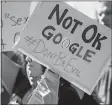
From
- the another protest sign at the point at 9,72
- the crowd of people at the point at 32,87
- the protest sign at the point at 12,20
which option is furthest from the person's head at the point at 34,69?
the another protest sign at the point at 9,72

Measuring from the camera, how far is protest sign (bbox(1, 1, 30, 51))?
9.41ft

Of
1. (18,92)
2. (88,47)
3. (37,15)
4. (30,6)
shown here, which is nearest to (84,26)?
(88,47)

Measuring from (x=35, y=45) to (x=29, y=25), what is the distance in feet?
0.39

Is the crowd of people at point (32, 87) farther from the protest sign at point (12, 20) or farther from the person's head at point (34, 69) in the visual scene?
the protest sign at point (12, 20)

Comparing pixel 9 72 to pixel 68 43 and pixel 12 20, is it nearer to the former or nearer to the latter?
pixel 12 20

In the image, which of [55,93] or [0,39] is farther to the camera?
[0,39]

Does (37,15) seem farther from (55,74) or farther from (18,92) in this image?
(18,92)

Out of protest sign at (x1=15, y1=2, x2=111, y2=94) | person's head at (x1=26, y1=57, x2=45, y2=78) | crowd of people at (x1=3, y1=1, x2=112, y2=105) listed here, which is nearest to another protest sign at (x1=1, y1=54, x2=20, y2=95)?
crowd of people at (x1=3, y1=1, x2=112, y2=105)

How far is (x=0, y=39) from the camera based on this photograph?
9.55 ft

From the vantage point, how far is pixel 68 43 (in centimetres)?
254

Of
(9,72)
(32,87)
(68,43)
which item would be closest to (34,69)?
(32,87)

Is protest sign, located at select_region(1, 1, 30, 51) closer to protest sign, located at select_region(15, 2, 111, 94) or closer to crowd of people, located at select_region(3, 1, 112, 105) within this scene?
crowd of people, located at select_region(3, 1, 112, 105)

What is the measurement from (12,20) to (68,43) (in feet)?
1.74

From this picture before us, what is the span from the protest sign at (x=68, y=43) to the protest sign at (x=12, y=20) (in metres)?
0.41
